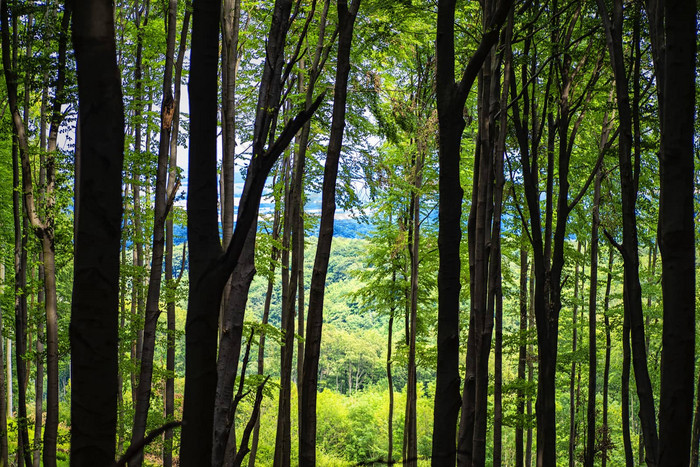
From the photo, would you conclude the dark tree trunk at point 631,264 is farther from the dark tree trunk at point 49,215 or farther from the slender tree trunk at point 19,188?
the slender tree trunk at point 19,188

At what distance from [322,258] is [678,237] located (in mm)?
2277

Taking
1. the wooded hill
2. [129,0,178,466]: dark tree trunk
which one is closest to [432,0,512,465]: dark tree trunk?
the wooded hill

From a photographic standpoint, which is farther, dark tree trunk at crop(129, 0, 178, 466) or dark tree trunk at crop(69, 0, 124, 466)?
dark tree trunk at crop(129, 0, 178, 466)

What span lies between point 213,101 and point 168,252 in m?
11.5

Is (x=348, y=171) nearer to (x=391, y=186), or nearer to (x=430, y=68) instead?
(x=391, y=186)

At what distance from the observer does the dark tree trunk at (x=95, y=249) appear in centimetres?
121

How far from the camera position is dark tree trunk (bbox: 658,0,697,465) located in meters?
2.42

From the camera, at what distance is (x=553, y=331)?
7957 mm

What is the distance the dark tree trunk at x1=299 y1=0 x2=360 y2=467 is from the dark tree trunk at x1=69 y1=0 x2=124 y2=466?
250cm

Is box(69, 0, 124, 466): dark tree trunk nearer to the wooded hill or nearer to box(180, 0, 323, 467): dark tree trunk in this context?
the wooded hill

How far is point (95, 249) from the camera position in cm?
122

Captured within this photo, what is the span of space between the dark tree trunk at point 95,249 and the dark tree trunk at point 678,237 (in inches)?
91.3

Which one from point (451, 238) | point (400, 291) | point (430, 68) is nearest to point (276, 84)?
point (451, 238)

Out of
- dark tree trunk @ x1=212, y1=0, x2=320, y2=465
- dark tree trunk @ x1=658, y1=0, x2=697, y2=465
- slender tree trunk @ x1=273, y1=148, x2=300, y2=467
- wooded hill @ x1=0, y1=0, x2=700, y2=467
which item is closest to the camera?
wooded hill @ x1=0, y1=0, x2=700, y2=467
